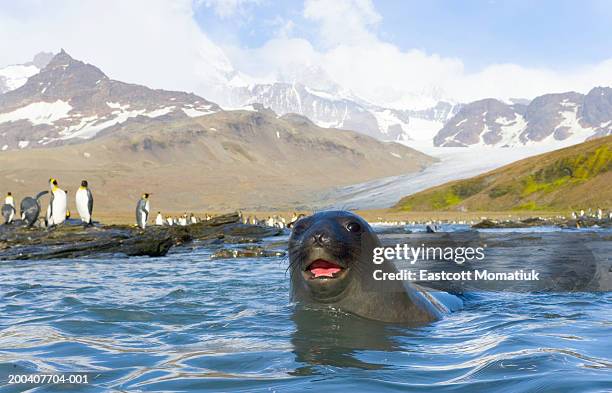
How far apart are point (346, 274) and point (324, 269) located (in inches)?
9.8

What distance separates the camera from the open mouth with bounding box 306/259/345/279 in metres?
6.16

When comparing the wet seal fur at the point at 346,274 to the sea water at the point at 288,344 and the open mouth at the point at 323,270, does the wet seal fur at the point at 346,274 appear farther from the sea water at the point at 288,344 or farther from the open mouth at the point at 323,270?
the sea water at the point at 288,344

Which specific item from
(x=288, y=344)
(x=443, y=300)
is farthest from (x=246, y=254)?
(x=288, y=344)

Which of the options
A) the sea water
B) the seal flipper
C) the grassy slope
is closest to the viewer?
the sea water

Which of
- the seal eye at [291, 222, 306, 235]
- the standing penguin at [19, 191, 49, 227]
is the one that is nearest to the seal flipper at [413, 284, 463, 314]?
the seal eye at [291, 222, 306, 235]

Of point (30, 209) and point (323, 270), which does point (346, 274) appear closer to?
point (323, 270)

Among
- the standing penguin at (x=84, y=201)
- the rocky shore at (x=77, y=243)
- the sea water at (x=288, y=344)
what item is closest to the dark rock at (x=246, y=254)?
the rocky shore at (x=77, y=243)

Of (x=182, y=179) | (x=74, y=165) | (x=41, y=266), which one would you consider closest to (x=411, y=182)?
(x=182, y=179)

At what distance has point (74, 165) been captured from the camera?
626 ft

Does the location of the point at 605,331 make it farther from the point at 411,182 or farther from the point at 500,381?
the point at 411,182

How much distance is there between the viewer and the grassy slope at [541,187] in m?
85.2

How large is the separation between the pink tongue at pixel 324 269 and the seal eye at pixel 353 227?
1.26 ft

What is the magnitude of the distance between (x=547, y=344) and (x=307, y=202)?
157 m

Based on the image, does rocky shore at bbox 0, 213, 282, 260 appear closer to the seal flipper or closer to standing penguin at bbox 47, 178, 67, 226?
standing penguin at bbox 47, 178, 67, 226
